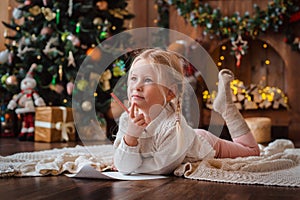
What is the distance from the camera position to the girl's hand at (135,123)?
1.29 m

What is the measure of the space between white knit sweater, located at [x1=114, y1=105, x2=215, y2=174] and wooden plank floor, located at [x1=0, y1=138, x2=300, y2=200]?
8 cm

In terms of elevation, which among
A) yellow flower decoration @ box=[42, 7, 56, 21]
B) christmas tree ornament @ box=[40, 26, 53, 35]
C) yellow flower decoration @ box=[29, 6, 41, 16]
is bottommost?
christmas tree ornament @ box=[40, 26, 53, 35]

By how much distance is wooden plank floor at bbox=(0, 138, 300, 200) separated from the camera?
3.63 feet

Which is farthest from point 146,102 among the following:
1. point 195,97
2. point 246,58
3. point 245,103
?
point 246,58

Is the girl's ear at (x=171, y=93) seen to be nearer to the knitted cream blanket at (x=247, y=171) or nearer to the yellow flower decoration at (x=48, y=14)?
the knitted cream blanket at (x=247, y=171)

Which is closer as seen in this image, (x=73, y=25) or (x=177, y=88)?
(x=177, y=88)

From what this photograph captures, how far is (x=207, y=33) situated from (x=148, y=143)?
2848 millimetres

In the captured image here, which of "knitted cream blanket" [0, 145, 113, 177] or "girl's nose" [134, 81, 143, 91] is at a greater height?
"girl's nose" [134, 81, 143, 91]

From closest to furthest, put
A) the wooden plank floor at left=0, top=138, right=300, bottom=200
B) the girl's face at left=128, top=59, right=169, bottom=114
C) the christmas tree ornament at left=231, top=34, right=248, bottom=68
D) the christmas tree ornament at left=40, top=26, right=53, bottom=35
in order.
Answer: the wooden plank floor at left=0, top=138, right=300, bottom=200 → the girl's face at left=128, top=59, right=169, bottom=114 → the christmas tree ornament at left=40, top=26, right=53, bottom=35 → the christmas tree ornament at left=231, top=34, right=248, bottom=68

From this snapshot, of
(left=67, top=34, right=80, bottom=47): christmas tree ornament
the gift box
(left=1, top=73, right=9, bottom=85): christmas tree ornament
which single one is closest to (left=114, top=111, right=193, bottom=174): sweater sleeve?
the gift box

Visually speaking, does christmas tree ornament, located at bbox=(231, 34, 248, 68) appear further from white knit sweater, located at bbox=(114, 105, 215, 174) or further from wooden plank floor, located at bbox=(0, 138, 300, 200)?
wooden plank floor, located at bbox=(0, 138, 300, 200)

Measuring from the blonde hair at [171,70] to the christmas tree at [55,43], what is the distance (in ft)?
6.73

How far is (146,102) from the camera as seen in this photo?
4.21 ft

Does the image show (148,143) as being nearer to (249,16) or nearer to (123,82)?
(123,82)
